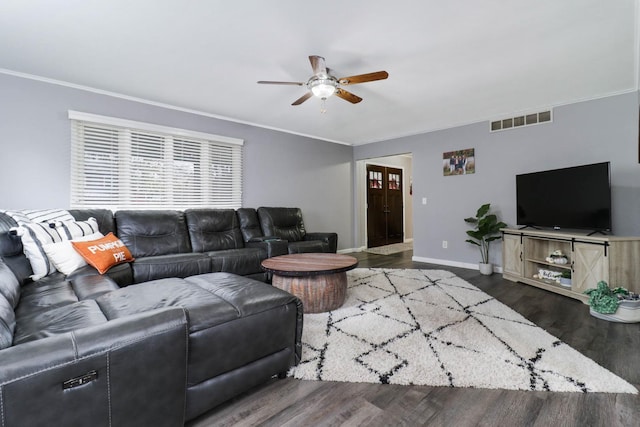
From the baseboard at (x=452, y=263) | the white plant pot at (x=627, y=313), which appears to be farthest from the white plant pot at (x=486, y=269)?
the white plant pot at (x=627, y=313)

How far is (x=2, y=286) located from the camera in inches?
56.5

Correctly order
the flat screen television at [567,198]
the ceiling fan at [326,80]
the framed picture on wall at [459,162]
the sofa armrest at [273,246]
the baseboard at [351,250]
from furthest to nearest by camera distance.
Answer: the baseboard at [351,250]
the framed picture on wall at [459,162]
the sofa armrest at [273,246]
the flat screen television at [567,198]
the ceiling fan at [326,80]

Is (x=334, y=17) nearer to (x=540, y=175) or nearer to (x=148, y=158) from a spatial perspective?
(x=148, y=158)

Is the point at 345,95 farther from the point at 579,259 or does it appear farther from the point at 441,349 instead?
the point at 579,259

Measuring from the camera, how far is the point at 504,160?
14.1ft

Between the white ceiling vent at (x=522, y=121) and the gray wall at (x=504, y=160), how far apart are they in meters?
0.07

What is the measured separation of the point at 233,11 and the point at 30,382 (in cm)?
227

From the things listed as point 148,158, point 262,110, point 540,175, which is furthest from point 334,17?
point 540,175

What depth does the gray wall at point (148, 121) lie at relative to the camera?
2.97 m

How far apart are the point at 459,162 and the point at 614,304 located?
282 cm

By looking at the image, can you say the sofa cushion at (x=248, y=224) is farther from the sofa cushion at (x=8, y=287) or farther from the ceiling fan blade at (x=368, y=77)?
the sofa cushion at (x=8, y=287)

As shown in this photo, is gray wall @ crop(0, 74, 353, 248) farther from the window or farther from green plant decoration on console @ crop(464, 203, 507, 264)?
green plant decoration on console @ crop(464, 203, 507, 264)

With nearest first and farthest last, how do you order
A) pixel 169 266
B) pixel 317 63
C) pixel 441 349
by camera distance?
pixel 441 349, pixel 317 63, pixel 169 266

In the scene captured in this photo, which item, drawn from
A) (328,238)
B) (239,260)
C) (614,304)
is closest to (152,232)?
(239,260)
